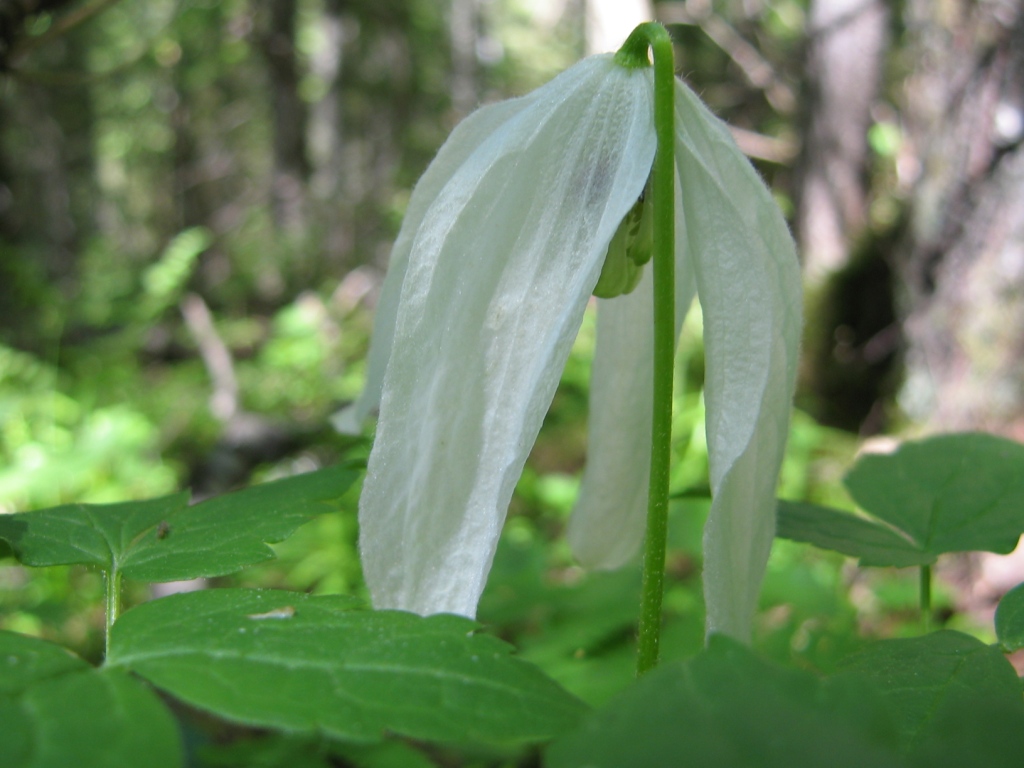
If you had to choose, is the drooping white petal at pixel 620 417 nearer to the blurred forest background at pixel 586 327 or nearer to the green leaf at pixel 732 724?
the blurred forest background at pixel 586 327

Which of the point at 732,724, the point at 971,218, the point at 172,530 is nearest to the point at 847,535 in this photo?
the point at 732,724

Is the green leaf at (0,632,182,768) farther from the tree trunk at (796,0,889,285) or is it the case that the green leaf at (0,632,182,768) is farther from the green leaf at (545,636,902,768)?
the tree trunk at (796,0,889,285)

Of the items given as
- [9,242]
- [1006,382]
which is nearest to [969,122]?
[1006,382]

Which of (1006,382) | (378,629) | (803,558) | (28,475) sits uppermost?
(378,629)

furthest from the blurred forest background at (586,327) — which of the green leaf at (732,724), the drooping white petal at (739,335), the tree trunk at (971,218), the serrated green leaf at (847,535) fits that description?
the green leaf at (732,724)

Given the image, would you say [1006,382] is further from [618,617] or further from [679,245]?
[679,245]

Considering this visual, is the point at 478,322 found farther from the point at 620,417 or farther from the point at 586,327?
the point at 586,327
